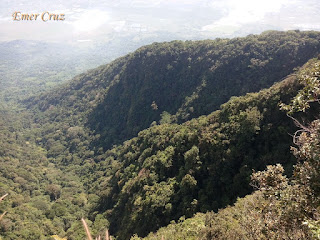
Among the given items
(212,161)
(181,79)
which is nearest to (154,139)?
(212,161)

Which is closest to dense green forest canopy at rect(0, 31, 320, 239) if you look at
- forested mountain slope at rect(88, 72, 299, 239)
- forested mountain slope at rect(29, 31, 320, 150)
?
forested mountain slope at rect(88, 72, 299, 239)

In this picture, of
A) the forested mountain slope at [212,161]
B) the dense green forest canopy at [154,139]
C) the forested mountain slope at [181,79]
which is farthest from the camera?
the forested mountain slope at [181,79]

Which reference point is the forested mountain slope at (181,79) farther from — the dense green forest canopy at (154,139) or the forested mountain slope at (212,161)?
the forested mountain slope at (212,161)

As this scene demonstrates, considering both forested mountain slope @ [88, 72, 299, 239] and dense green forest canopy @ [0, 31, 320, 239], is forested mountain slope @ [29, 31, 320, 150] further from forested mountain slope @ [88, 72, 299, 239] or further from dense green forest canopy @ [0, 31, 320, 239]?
forested mountain slope @ [88, 72, 299, 239]

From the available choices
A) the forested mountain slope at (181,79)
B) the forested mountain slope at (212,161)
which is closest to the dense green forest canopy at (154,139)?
the forested mountain slope at (212,161)

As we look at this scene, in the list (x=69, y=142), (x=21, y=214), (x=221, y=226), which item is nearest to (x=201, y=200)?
(x=221, y=226)

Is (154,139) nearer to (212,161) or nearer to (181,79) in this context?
(212,161)
